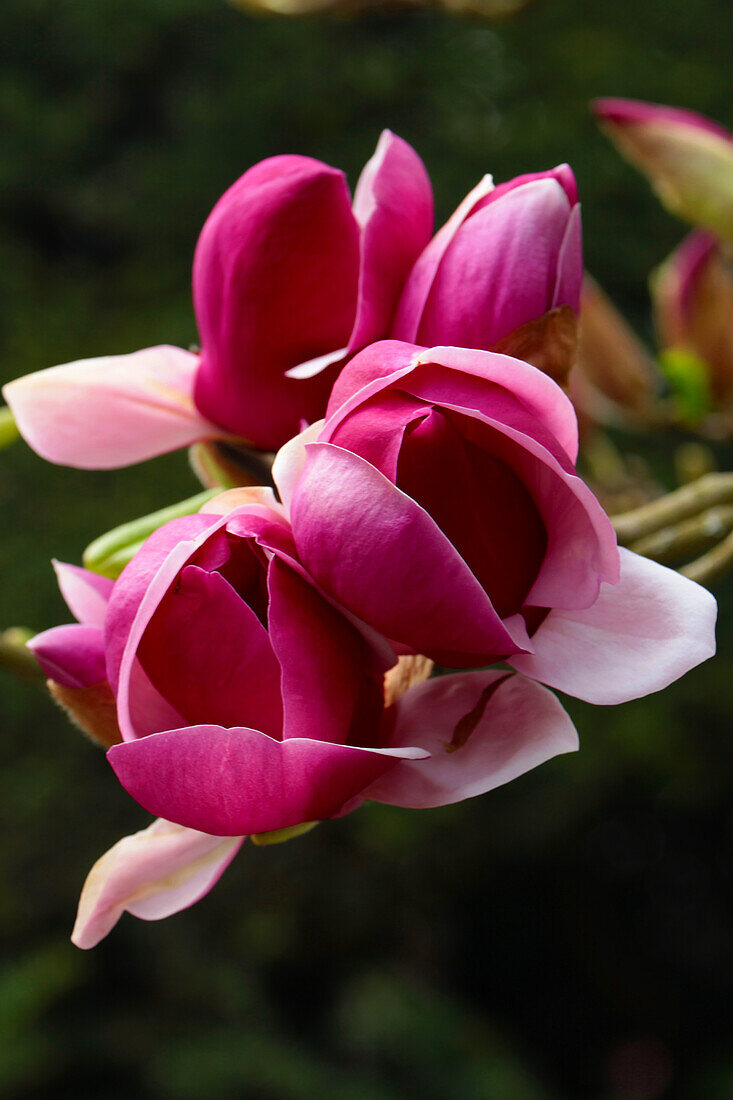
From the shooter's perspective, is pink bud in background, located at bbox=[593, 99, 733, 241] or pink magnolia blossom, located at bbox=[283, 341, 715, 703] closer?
pink magnolia blossom, located at bbox=[283, 341, 715, 703]

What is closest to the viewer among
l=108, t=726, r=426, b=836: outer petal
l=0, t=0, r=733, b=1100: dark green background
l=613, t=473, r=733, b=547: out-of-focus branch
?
l=108, t=726, r=426, b=836: outer petal

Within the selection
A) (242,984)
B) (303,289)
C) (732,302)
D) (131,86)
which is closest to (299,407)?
(303,289)

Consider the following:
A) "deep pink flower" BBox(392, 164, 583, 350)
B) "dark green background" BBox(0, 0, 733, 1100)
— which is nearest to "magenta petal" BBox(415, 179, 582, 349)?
"deep pink flower" BBox(392, 164, 583, 350)

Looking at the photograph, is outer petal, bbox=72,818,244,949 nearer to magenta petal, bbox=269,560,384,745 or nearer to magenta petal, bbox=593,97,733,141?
magenta petal, bbox=269,560,384,745

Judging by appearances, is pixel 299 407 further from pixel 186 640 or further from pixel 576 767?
pixel 576 767

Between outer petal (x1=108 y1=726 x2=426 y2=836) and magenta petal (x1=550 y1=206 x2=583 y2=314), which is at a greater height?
magenta petal (x1=550 y1=206 x2=583 y2=314)

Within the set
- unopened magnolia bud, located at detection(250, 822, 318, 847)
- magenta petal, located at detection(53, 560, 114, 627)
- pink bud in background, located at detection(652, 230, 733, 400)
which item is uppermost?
magenta petal, located at detection(53, 560, 114, 627)

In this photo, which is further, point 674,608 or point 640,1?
point 640,1
